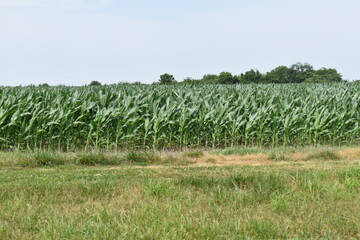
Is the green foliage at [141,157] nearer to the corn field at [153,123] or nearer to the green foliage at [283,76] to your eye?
the corn field at [153,123]

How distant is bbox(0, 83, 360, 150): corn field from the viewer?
10984 mm

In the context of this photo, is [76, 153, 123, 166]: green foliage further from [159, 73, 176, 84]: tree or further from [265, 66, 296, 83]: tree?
[265, 66, 296, 83]: tree

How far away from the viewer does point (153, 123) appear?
11.3m

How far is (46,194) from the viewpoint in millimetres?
5375

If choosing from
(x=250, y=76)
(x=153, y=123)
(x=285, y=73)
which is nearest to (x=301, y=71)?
(x=285, y=73)

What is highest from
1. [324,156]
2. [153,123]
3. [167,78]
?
[167,78]

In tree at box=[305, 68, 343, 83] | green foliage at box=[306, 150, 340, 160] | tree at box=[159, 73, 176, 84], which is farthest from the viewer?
tree at box=[305, 68, 343, 83]

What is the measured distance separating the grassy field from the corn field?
138 inches

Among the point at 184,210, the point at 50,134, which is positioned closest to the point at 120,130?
the point at 50,134

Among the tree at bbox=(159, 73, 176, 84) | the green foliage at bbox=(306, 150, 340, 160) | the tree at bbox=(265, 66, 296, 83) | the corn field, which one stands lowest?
the green foliage at bbox=(306, 150, 340, 160)

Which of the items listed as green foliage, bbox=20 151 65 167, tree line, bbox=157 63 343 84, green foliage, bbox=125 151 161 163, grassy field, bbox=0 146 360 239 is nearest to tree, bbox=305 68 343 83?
tree line, bbox=157 63 343 84

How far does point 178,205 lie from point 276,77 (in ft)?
188

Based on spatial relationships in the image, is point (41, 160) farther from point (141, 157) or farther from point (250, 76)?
point (250, 76)

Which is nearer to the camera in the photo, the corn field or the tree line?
the corn field
